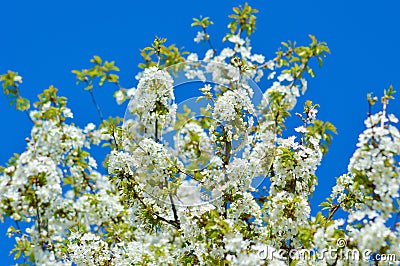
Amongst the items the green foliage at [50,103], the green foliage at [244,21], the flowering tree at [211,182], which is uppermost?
the green foliage at [244,21]

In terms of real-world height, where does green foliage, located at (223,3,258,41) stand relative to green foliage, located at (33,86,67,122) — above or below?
above

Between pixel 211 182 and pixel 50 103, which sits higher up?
pixel 50 103

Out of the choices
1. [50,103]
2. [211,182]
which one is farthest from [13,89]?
[211,182]

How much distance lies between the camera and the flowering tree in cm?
365

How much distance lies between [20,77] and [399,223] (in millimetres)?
4288

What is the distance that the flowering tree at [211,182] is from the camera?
365 centimetres

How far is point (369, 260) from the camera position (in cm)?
379

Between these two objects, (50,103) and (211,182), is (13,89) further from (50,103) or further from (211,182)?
(211,182)

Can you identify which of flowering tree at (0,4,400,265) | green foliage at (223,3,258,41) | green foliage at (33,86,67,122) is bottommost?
flowering tree at (0,4,400,265)

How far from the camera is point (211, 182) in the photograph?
15.3 feet

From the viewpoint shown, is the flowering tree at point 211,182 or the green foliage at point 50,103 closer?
the flowering tree at point 211,182

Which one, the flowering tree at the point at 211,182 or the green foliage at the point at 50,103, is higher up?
the green foliage at the point at 50,103

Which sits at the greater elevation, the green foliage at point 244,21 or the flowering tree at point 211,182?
the green foliage at point 244,21

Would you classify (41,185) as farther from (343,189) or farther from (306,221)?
(343,189)
